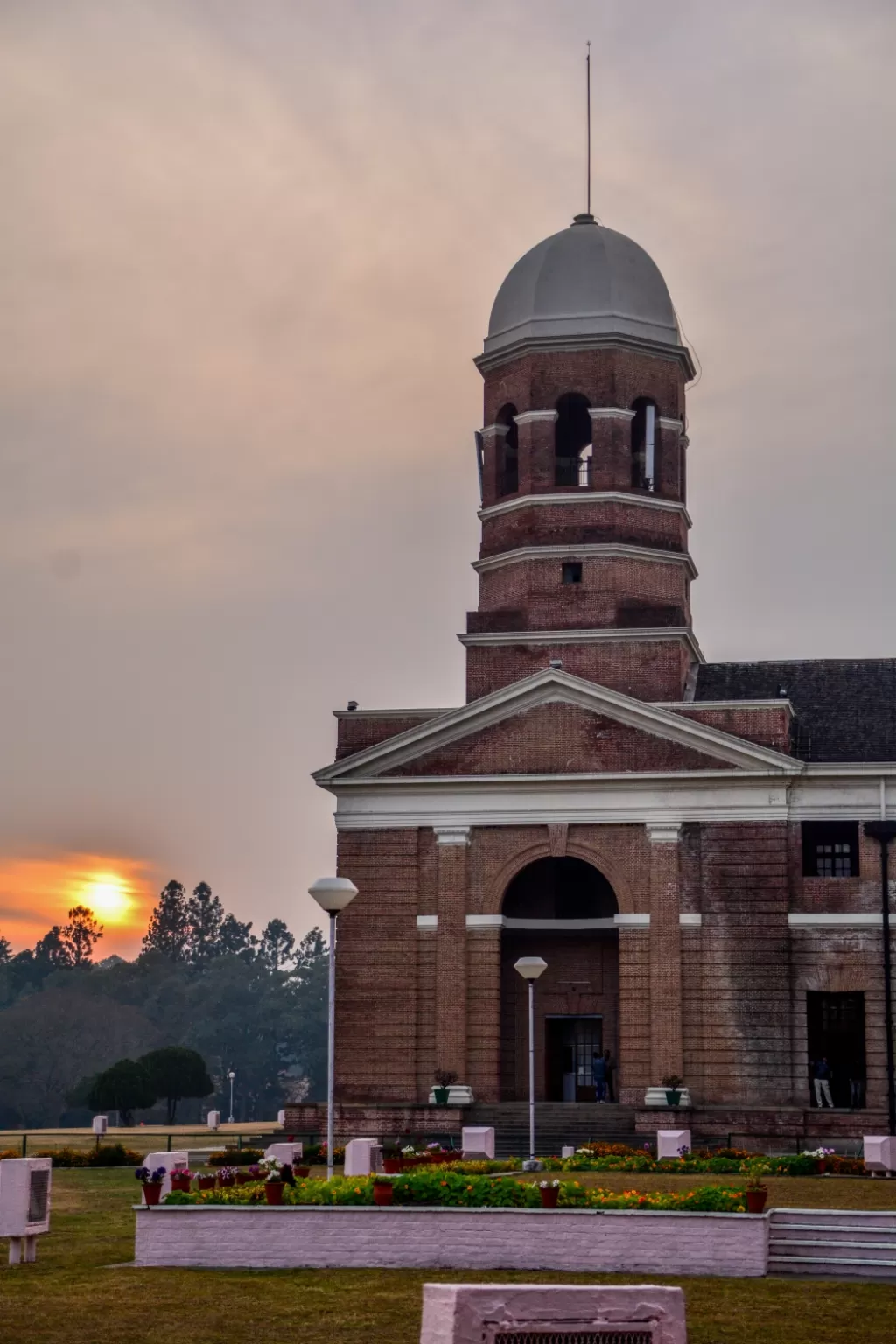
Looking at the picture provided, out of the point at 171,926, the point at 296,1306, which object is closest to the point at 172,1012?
the point at 171,926

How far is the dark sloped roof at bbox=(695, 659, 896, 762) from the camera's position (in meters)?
48.4

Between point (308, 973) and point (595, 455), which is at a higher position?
point (595, 455)

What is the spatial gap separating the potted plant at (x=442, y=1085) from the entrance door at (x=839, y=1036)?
335 inches

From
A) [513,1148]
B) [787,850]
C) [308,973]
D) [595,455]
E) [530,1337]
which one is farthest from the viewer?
[308,973]

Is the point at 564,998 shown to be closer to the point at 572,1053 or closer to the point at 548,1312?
the point at 572,1053

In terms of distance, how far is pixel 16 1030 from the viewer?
362ft

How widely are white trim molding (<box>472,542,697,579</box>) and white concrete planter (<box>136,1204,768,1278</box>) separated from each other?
29587mm

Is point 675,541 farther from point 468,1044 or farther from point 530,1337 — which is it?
point 530,1337

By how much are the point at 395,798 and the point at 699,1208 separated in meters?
26.7

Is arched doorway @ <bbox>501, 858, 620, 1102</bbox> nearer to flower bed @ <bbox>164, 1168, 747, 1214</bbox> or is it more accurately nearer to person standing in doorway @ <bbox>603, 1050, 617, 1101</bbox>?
person standing in doorway @ <bbox>603, 1050, 617, 1101</bbox>

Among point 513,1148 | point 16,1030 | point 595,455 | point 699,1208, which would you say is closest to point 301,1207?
point 699,1208

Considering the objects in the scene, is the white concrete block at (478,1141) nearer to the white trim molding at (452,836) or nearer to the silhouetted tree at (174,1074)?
the white trim molding at (452,836)

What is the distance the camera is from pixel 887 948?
150ft

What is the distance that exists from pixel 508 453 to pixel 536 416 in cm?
179
